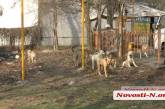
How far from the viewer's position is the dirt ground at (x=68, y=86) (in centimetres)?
1206

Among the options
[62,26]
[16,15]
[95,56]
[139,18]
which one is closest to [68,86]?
[95,56]

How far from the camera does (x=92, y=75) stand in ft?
58.1

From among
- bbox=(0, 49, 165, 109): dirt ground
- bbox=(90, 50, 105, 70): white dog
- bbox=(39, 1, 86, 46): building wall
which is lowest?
bbox=(0, 49, 165, 109): dirt ground

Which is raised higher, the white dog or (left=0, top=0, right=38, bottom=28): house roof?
(left=0, top=0, right=38, bottom=28): house roof

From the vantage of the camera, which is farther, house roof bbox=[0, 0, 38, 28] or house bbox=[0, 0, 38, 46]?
house roof bbox=[0, 0, 38, 28]

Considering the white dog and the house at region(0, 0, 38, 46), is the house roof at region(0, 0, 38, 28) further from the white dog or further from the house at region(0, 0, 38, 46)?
the white dog

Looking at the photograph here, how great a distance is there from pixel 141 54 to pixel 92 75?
7610mm

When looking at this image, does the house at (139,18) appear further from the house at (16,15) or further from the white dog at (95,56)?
the white dog at (95,56)

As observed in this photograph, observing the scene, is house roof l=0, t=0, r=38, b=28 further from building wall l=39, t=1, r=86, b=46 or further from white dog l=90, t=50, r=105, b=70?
white dog l=90, t=50, r=105, b=70

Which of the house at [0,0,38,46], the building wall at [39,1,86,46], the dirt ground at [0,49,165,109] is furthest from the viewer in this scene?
the house at [0,0,38,46]

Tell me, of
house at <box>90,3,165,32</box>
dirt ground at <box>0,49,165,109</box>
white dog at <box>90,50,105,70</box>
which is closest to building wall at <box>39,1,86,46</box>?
house at <box>90,3,165,32</box>

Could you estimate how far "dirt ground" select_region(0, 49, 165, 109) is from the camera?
12.1 m

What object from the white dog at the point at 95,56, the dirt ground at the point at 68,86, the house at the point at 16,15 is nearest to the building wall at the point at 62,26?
the house at the point at 16,15

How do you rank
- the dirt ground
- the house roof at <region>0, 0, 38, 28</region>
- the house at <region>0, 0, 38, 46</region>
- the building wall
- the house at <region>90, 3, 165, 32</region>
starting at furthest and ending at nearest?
the house roof at <region>0, 0, 38, 28</region> → the house at <region>0, 0, 38, 46</region> → the building wall → the house at <region>90, 3, 165, 32</region> → the dirt ground
